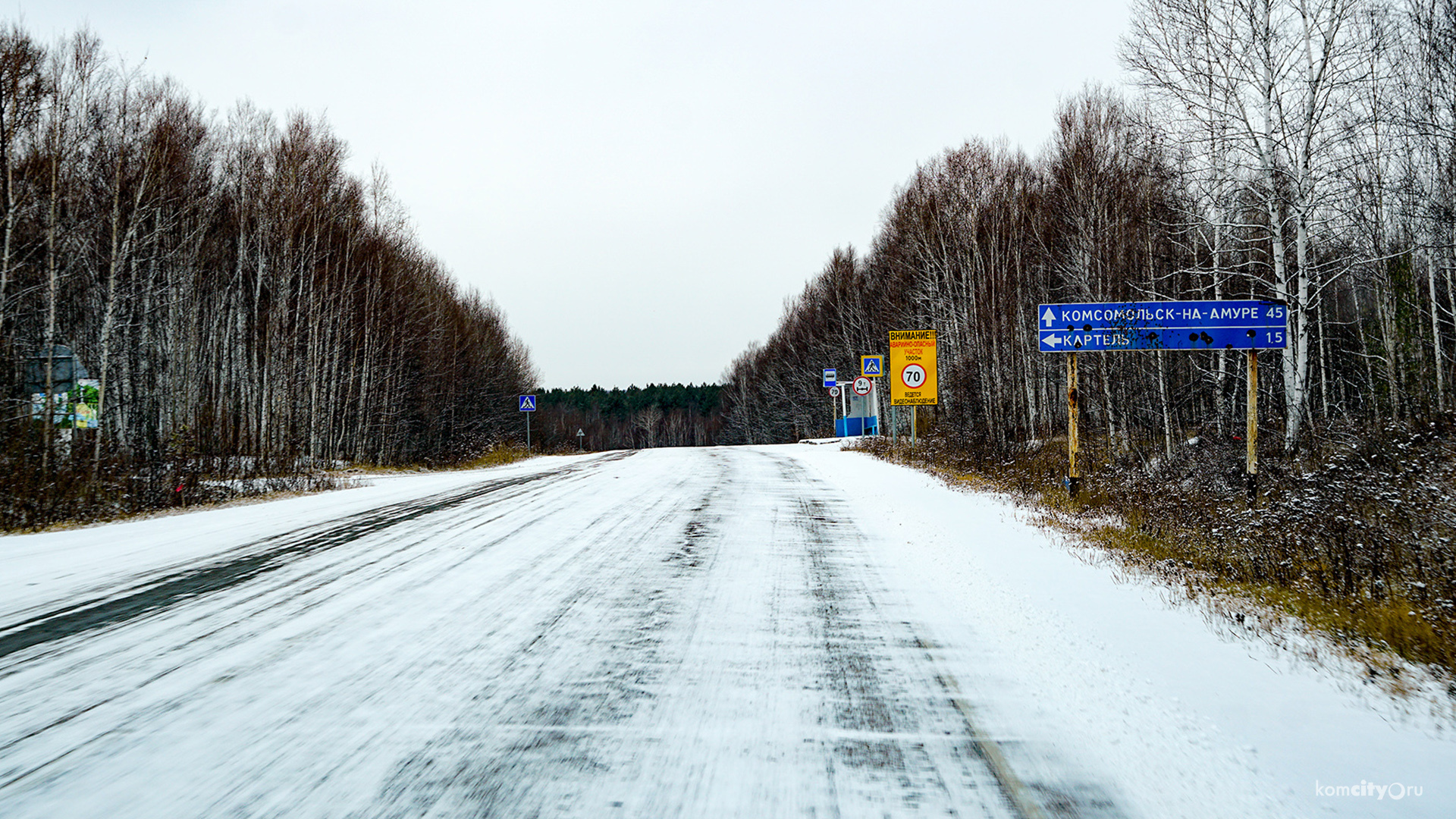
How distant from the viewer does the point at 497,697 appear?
141 inches

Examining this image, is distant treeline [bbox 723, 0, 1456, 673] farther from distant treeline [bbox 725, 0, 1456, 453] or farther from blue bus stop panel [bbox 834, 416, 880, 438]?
blue bus stop panel [bbox 834, 416, 880, 438]

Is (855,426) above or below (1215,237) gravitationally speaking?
below

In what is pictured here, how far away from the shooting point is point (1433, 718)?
10.6 ft

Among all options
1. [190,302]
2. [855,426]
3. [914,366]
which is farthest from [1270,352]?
[190,302]

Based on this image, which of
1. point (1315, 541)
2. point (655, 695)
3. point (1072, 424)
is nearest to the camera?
point (655, 695)

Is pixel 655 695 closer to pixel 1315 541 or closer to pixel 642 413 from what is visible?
pixel 1315 541

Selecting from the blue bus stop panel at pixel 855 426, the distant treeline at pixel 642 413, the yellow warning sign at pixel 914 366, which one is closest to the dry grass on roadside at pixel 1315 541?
the yellow warning sign at pixel 914 366

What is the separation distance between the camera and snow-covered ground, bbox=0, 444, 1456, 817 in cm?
266

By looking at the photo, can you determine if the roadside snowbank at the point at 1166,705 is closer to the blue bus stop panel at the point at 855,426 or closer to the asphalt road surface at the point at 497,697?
the asphalt road surface at the point at 497,697

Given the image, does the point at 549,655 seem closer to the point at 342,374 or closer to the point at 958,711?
the point at 958,711

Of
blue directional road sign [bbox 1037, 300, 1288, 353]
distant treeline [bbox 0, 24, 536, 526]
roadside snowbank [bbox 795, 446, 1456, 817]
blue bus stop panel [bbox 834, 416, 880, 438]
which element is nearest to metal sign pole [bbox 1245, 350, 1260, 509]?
blue directional road sign [bbox 1037, 300, 1288, 353]

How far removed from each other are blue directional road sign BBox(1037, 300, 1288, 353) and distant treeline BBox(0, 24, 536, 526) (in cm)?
1477

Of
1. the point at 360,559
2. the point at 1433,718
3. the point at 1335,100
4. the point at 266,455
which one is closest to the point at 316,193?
the point at 266,455

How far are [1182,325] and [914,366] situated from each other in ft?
41.9
